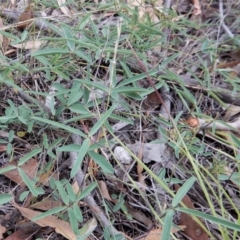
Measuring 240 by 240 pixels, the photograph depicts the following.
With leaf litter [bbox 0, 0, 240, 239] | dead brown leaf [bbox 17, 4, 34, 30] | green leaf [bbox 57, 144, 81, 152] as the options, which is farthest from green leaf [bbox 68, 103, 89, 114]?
dead brown leaf [bbox 17, 4, 34, 30]

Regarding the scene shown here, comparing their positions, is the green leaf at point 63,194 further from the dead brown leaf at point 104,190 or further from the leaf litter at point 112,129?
the dead brown leaf at point 104,190

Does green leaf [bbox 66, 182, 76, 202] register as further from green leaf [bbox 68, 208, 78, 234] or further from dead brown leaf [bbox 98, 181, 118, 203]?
dead brown leaf [bbox 98, 181, 118, 203]

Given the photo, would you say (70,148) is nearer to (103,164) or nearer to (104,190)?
(103,164)

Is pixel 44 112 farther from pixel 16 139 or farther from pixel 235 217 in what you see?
pixel 235 217

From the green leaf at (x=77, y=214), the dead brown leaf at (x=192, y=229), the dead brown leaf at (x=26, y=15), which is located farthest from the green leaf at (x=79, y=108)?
the dead brown leaf at (x=26, y=15)

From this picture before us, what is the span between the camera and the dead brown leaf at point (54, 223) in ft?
3.44

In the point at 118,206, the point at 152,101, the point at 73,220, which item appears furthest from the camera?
the point at 152,101

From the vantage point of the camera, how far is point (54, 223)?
3.49 ft

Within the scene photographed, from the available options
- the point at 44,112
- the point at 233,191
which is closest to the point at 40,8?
the point at 44,112

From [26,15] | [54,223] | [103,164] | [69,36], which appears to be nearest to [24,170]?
[54,223]

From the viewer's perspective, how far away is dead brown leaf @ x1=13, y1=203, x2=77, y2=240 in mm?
1049

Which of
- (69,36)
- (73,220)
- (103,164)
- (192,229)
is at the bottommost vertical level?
(192,229)

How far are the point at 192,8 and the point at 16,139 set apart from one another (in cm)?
103

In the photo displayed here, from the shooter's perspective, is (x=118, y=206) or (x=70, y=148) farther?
(x=118, y=206)
